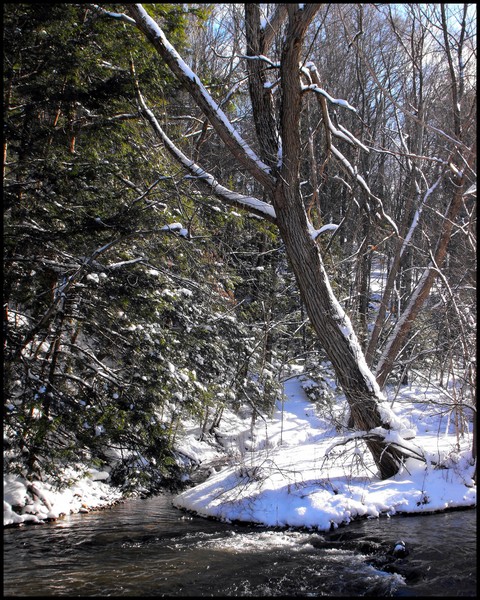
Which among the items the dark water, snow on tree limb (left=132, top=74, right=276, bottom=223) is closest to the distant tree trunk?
snow on tree limb (left=132, top=74, right=276, bottom=223)

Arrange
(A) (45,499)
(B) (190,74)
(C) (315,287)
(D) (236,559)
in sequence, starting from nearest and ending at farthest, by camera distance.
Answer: (D) (236,559)
(B) (190,74)
(C) (315,287)
(A) (45,499)

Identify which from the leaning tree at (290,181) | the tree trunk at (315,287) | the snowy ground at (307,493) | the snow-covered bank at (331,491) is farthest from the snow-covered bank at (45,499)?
the leaning tree at (290,181)

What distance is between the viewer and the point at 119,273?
8.65 m

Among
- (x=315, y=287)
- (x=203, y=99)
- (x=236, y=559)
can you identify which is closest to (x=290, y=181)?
(x=315, y=287)

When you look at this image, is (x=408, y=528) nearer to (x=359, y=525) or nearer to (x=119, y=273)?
(x=359, y=525)

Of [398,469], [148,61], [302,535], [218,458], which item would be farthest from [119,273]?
[218,458]

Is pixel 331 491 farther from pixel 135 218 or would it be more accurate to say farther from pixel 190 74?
pixel 190 74

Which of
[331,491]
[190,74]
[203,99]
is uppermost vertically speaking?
[190,74]

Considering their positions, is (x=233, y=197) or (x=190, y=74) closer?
(x=190, y=74)

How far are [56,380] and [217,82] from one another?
591 cm

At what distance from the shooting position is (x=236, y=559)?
596 centimetres

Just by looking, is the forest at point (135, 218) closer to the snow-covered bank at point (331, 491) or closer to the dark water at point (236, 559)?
the snow-covered bank at point (331, 491)

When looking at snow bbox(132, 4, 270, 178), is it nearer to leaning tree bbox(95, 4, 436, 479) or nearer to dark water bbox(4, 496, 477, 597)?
leaning tree bbox(95, 4, 436, 479)

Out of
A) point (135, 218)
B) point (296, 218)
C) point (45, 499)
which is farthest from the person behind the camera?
point (45, 499)
